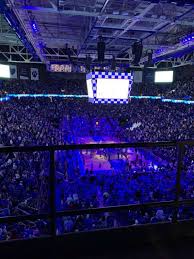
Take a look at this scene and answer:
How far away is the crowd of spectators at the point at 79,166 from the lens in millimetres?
3682

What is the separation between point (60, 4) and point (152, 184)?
4.66 meters

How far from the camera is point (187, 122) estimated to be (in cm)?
1744

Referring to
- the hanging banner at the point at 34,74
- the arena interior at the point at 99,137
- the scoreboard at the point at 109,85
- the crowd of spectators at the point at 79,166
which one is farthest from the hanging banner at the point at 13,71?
the scoreboard at the point at 109,85

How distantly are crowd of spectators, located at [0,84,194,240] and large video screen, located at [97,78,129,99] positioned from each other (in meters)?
2.52

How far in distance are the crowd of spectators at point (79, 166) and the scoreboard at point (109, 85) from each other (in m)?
2.48

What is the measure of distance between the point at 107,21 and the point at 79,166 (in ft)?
19.5

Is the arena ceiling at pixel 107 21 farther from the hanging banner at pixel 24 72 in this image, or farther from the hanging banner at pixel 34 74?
the hanging banner at pixel 34 74

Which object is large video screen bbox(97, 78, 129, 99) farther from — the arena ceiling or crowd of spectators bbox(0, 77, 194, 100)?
crowd of spectators bbox(0, 77, 194, 100)

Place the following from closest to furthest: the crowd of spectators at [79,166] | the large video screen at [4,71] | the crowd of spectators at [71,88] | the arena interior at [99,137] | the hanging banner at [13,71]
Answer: the arena interior at [99,137]
the crowd of spectators at [79,166]
the large video screen at [4,71]
the hanging banner at [13,71]
the crowd of spectators at [71,88]

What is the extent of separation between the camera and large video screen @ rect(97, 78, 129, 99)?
8453 millimetres

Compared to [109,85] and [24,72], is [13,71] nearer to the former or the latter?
[24,72]

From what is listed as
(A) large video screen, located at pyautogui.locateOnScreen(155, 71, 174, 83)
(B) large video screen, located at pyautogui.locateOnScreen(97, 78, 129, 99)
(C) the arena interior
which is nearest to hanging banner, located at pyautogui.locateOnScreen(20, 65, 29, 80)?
(C) the arena interior

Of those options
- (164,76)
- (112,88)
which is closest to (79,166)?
(112,88)

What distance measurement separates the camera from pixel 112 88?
27.9 feet
